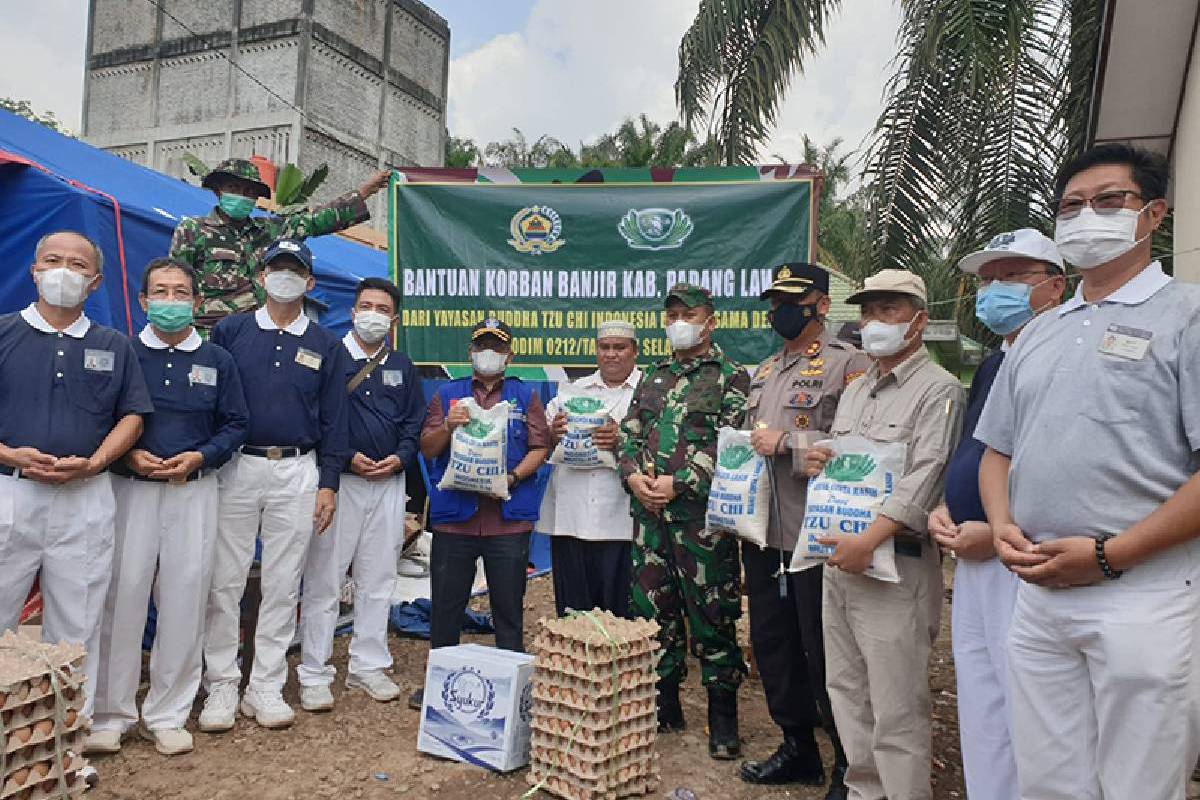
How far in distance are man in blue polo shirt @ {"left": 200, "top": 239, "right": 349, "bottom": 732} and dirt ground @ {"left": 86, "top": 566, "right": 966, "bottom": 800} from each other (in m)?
0.23

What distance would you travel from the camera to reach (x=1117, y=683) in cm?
200

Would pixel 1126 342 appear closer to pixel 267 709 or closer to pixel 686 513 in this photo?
pixel 686 513

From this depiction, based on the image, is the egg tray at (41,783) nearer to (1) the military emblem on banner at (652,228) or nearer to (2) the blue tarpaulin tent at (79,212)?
(2) the blue tarpaulin tent at (79,212)

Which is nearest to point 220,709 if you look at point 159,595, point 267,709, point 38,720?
point 267,709

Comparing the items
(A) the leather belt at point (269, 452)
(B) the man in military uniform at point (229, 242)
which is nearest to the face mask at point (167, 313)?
(A) the leather belt at point (269, 452)

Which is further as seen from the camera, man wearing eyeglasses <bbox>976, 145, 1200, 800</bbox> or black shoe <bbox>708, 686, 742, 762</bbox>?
black shoe <bbox>708, 686, 742, 762</bbox>

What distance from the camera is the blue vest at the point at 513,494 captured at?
4.49 m

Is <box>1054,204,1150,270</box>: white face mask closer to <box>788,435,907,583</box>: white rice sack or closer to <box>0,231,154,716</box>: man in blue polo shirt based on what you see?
<box>788,435,907,583</box>: white rice sack

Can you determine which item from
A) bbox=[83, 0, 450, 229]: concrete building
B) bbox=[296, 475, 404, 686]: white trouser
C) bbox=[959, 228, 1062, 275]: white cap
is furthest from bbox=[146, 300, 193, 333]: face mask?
bbox=[83, 0, 450, 229]: concrete building

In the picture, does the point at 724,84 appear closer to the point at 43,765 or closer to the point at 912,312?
the point at 912,312

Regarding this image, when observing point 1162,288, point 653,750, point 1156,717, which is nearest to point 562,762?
point 653,750

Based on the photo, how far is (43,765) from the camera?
274 centimetres

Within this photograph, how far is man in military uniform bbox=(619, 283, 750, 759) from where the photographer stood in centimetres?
386

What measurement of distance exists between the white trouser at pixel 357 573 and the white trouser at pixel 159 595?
0.62m
